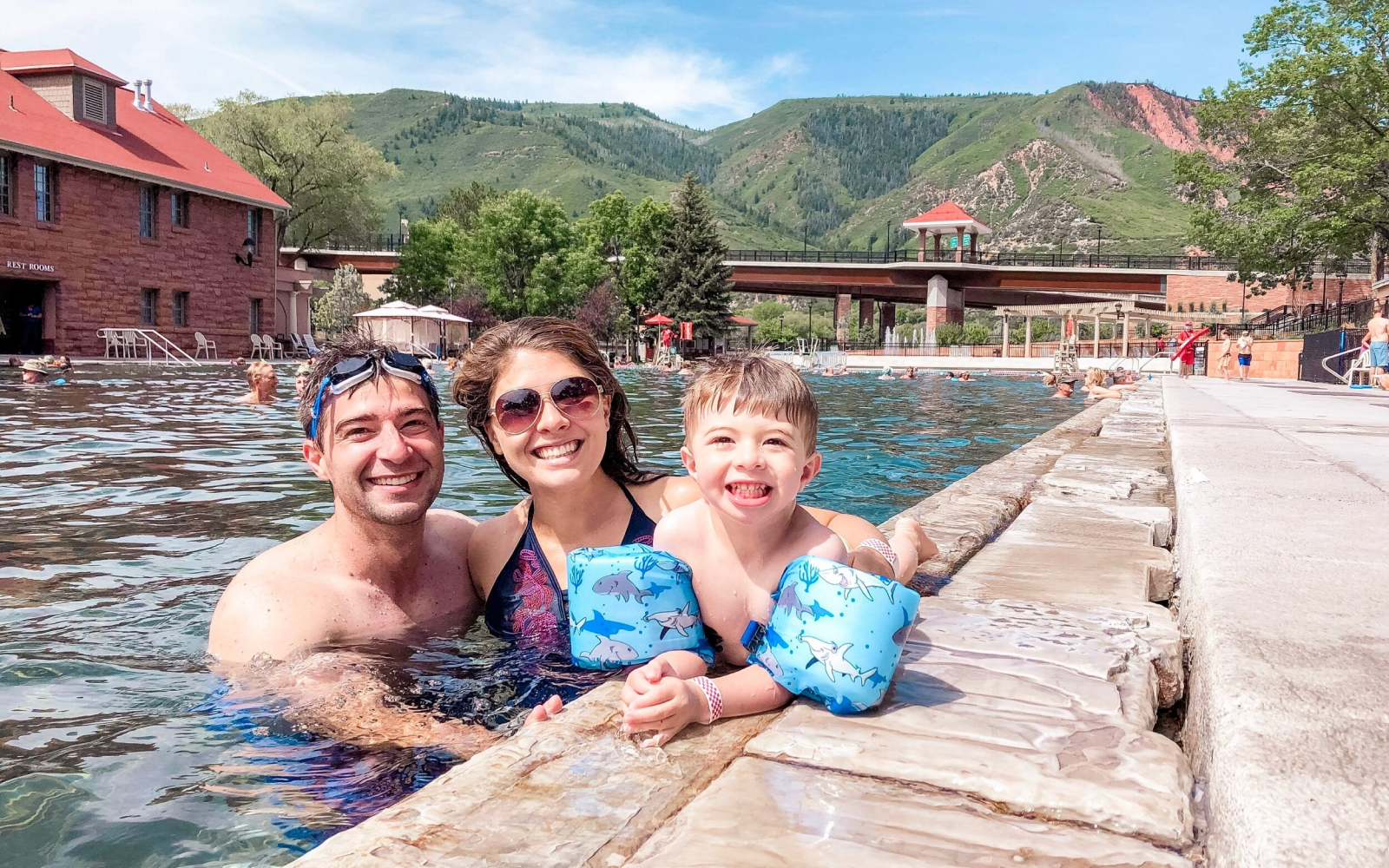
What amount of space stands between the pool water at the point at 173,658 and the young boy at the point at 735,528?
0.68m

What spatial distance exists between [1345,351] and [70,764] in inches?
909

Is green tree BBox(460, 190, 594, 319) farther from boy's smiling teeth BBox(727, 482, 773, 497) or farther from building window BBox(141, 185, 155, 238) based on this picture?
boy's smiling teeth BBox(727, 482, 773, 497)

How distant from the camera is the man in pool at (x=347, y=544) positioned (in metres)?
3.13

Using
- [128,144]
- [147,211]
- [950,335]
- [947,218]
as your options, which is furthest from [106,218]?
[947,218]

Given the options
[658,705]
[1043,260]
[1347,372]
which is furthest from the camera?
[1043,260]

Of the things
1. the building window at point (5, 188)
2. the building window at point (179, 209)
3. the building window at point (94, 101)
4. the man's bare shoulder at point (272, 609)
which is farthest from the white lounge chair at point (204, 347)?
the man's bare shoulder at point (272, 609)

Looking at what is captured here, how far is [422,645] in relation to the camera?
3432mm

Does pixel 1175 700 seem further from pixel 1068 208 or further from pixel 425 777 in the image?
pixel 1068 208

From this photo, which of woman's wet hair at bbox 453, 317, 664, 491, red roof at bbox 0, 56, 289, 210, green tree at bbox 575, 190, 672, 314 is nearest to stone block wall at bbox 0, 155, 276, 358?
red roof at bbox 0, 56, 289, 210

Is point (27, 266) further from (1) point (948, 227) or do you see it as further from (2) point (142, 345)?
(1) point (948, 227)

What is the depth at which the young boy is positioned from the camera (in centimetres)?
210

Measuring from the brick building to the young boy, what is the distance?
27916 millimetres

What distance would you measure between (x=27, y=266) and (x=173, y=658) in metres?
27.2

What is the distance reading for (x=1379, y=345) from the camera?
17.2 meters
